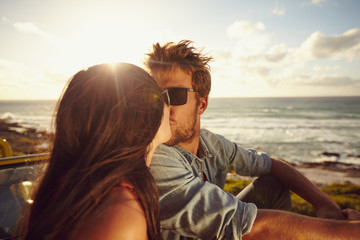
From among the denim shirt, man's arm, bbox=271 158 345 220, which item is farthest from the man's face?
man's arm, bbox=271 158 345 220

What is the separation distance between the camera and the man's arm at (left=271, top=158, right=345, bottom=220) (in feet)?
7.38

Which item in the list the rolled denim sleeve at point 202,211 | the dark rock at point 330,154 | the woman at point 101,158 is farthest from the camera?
the dark rock at point 330,154

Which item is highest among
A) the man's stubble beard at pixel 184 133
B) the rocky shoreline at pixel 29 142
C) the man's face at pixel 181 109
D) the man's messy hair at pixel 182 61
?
the man's messy hair at pixel 182 61

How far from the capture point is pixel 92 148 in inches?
44.2

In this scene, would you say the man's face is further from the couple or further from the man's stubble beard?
the couple

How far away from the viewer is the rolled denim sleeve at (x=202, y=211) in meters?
1.49

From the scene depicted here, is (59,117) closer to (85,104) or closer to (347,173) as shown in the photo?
(85,104)

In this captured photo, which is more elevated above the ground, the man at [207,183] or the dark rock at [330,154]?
the man at [207,183]

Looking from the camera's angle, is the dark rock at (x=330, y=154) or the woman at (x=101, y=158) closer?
the woman at (x=101, y=158)

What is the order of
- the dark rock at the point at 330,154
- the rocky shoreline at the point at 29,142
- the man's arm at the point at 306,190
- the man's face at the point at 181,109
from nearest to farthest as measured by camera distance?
the rocky shoreline at the point at 29,142 < the man's arm at the point at 306,190 < the man's face at the point at 181,109 < the dark rock at the point at 330,154

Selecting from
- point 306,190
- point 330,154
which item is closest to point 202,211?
point 306,190

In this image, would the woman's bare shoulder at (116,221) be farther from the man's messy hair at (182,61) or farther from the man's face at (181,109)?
the man's messy hair at (182,61)

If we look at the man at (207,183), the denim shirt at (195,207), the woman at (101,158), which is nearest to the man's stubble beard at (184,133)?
the man at (207,183)

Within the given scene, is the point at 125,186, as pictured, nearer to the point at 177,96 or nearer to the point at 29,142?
the point at 177,96
